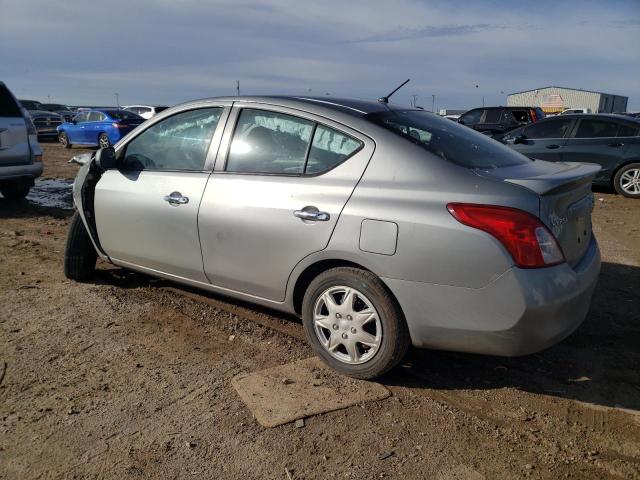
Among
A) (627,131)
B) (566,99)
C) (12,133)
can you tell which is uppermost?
(566,99)

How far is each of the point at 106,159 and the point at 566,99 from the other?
57335 millimetres

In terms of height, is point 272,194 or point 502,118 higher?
point 502,118

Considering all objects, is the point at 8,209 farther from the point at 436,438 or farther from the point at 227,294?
the point at 436,438

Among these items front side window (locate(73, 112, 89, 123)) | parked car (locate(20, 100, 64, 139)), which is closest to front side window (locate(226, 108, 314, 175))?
front side window (locate(73, 112, 89, 123))

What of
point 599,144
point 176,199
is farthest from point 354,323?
point 599,144

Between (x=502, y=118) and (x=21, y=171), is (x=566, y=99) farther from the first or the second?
(x=21, y=171)

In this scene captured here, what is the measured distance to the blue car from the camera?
18.4 metres

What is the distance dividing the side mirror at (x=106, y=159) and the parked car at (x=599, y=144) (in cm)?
727

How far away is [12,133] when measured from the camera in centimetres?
779

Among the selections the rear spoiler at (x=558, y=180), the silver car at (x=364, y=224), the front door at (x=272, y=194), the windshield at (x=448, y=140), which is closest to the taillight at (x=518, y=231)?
the silver car at (x=364, y=224)

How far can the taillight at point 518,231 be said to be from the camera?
253 cm

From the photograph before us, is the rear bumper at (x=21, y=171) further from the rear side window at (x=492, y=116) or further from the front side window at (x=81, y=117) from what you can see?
the rear side window at (x=492, y=116)

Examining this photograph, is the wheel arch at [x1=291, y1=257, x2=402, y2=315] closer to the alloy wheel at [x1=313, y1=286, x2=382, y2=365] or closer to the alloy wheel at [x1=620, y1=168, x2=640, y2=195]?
the alloy wheel at [x1=313, y1=286, x2=382, y2=365]

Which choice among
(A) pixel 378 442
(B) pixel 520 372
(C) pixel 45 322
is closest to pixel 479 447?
(A) pixel 378 442
